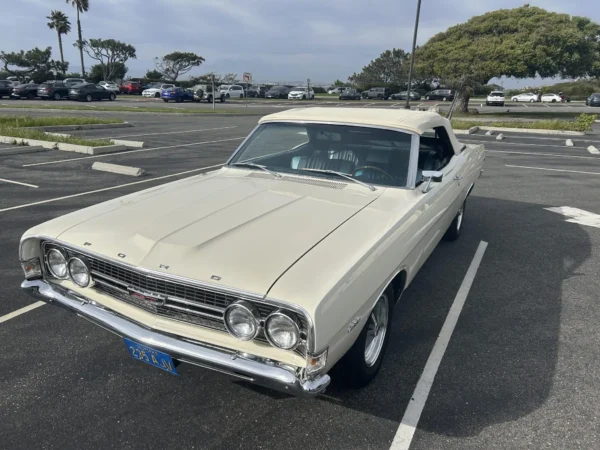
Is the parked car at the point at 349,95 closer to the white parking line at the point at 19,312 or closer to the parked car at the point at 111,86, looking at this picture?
the parked car at the point at 111,86

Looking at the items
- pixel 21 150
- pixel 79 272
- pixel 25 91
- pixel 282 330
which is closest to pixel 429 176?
pixel 282 330

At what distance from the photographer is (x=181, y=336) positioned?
2477 mm

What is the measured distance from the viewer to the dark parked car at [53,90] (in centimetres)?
3239

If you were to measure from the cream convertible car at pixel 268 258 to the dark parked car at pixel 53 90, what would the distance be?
3395cm

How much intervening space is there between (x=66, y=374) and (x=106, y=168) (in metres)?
7.32

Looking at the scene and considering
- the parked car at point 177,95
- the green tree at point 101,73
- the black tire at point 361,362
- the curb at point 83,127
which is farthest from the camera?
the green tree at point 101,73

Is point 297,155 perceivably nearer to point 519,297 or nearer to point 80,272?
point 80,272

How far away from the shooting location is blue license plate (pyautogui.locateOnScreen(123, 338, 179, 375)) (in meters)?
2.47

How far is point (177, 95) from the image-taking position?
37906 millimetres

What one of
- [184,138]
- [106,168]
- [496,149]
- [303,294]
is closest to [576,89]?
[496,149]

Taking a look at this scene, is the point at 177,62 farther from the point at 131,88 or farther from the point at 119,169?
the point at 119,169

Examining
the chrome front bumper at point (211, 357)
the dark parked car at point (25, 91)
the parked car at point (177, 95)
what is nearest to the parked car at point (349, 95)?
the parked car at point (177, 95)

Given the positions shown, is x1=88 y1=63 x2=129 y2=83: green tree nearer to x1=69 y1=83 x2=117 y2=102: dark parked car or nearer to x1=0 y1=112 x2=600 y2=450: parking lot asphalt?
x1=69 y1=83 x2=117 y2=102: dark parked car

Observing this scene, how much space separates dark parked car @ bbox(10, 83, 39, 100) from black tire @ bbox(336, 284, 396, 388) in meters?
37.3
